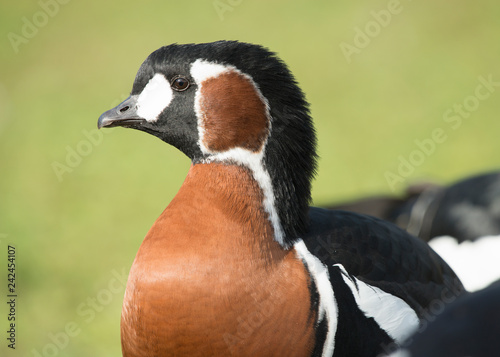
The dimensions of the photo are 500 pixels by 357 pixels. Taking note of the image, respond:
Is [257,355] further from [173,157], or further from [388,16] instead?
[388,16]

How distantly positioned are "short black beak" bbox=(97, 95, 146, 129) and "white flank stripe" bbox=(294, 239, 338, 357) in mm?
463

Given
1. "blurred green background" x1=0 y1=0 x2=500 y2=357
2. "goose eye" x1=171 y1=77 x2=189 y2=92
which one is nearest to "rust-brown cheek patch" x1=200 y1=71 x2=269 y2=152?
"goose eye" x1=171 y1=77 x2=189 y2=92

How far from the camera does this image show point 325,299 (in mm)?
1312

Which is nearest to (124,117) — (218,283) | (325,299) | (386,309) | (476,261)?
(218,283)

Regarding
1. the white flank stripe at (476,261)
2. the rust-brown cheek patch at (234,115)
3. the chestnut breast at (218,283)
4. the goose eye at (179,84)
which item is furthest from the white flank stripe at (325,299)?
the white flank stripe at (476,261)

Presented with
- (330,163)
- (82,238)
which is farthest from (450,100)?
(82,238)

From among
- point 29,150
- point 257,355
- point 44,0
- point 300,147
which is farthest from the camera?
point 44,0

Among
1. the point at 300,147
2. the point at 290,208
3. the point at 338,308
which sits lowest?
the point at 338,308

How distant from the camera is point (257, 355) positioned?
1.26 metres

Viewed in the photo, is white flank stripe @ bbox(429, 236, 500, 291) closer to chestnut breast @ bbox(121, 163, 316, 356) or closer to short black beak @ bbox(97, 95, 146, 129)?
chestnut breast @ bbox(121, 163, 316, 356)

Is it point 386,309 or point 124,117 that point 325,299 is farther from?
point 124,117

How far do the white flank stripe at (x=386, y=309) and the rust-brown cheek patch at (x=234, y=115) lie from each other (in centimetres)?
33

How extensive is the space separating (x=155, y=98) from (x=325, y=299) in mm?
557

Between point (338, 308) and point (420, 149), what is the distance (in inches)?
106
